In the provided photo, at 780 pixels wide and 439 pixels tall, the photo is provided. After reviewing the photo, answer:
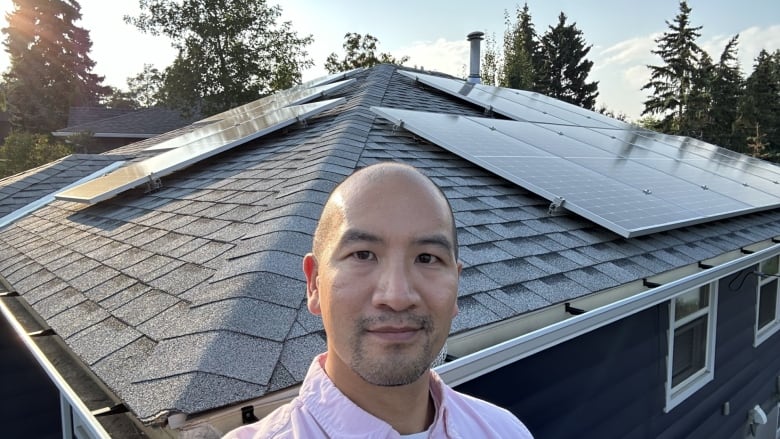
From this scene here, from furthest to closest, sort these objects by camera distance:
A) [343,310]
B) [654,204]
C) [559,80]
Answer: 1. [559,80]
2. [654,204]
3. [343,310]

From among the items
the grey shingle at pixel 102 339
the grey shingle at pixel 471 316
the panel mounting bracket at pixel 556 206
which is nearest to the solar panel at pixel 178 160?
the grey shingle at pixel 102 339

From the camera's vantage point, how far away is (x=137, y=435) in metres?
1.83

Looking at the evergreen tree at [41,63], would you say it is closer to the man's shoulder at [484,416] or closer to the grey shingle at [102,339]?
the grey shingle at [102,339]

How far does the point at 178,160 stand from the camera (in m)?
5.09

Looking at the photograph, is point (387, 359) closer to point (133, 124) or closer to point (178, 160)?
point (178, 160)

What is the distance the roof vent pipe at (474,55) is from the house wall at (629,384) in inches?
283

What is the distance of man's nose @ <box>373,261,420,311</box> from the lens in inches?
48.6

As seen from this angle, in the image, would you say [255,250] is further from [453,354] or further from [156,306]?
[453,354]

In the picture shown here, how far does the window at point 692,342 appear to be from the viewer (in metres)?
4.86

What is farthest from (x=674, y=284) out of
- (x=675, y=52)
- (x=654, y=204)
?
(x=675, y=52)

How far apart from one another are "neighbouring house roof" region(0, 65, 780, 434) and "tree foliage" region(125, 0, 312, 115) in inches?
852

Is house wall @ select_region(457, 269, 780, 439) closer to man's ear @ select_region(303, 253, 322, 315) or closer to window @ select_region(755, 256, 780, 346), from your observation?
window @ select_region(755, 256, 780, 346)

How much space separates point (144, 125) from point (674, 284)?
32.2 m

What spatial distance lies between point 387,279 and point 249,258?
141 centimetres
